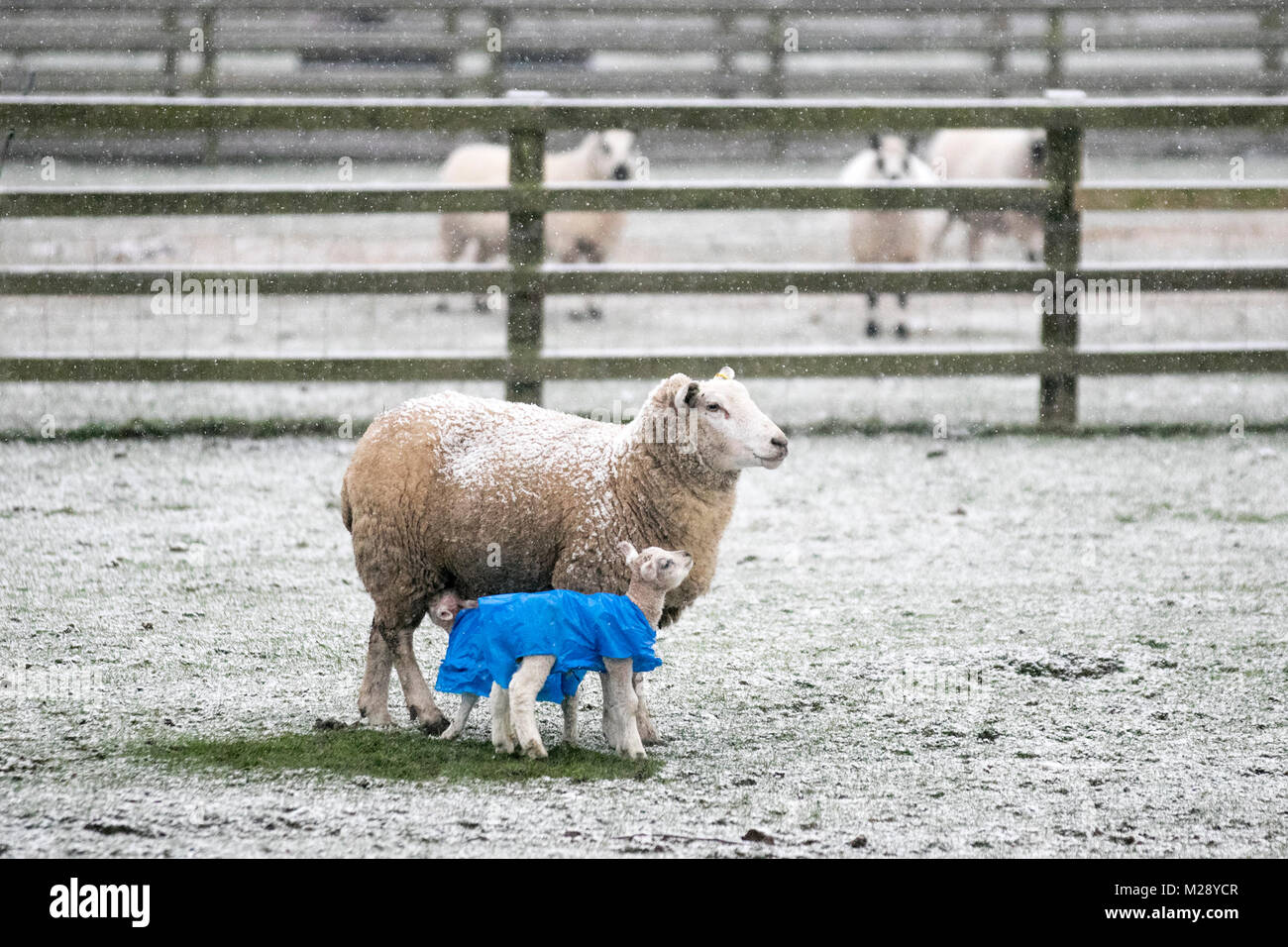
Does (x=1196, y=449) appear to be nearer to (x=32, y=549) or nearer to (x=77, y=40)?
(x=32, y=549)

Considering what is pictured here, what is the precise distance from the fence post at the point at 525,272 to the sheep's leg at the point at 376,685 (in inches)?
135

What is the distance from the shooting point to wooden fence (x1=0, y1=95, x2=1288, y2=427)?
720 centimetres

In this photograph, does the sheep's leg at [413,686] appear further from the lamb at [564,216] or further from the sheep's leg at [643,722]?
the lamb at [564,216]

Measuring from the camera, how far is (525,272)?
23.8ft

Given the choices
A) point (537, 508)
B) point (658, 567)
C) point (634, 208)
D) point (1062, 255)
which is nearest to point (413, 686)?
point (537, 508)

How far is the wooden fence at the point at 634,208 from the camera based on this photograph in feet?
23.6

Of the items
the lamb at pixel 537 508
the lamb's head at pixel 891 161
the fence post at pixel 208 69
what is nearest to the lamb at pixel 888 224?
the lamb's head at pixel 891 161

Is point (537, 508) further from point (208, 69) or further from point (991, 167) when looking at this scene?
point (208, 69)

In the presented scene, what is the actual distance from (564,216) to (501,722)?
7.48 metres

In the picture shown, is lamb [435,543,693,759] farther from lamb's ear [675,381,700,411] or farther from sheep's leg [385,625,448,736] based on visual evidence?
lamb's ear [675,381,700,411]

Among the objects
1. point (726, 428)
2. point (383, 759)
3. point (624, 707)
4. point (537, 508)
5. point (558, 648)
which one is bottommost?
point (383, 759)

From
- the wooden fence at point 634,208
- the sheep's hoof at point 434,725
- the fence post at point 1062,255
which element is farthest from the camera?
the fence post at point 1062,255

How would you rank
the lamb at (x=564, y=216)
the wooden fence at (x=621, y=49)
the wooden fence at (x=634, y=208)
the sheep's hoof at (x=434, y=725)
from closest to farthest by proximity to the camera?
1. the sheep's hoof at (x=434, y=725)
2. the wooden fence at (x=634, y=208)
3. the lamb at (x=564, y=216)
4. the wooden fence at (x=621, y=49)

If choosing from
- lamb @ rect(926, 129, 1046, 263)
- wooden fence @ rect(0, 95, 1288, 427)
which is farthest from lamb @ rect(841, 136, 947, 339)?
wooden fence @ rect(0, 95, 1288, 427)
